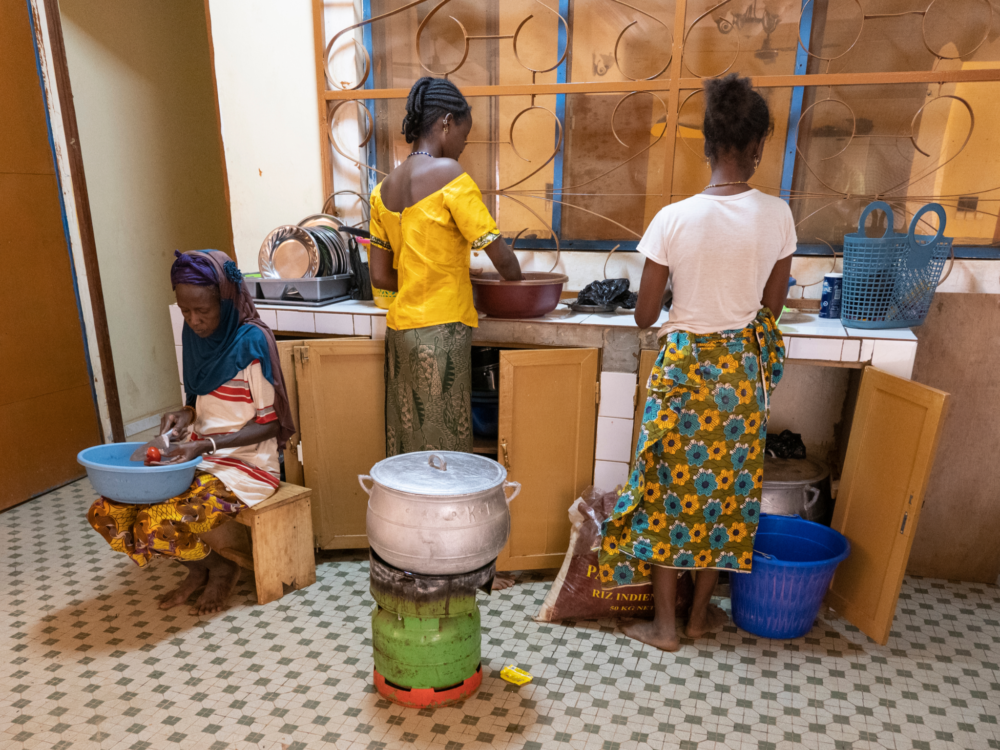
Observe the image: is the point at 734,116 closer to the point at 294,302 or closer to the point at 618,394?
the point at 618,394

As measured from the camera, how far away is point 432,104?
2.17 meters

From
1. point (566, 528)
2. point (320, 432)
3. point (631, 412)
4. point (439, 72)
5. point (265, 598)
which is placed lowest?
point (265, 598)

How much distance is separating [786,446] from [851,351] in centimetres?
57

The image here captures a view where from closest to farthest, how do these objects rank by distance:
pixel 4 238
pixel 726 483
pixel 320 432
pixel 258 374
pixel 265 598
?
pixel 726 483 < pixel 258 374 < pixel 265 598 < pixel 320 432 < pixel 4 238

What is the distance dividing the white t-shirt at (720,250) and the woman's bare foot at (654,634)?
1035 millimetres

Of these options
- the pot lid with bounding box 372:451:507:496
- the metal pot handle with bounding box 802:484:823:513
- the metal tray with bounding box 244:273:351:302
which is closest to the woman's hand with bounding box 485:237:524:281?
the pot lid with bounding box 372:451:507:496

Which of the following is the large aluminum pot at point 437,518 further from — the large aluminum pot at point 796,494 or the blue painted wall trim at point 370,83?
the blue painted wall trim at point 370,83

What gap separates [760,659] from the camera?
7.25 ft

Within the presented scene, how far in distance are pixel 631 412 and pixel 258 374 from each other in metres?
1.34

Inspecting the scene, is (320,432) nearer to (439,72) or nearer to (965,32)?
(439,72)

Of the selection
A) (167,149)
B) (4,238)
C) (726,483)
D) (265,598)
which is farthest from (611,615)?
(167,149)

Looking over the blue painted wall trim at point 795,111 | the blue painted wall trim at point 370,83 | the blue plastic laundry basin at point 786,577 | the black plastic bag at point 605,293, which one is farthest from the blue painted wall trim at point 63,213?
the blue painted wall trim at point 795,111

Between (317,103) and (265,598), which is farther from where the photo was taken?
(317,103)

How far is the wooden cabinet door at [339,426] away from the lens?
2.62m
